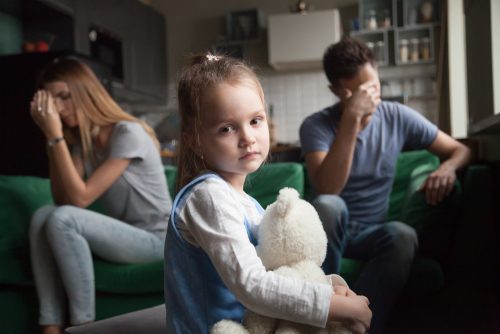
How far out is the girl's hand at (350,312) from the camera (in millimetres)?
687

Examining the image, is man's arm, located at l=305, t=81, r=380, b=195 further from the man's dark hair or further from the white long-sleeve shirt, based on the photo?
the white long-sleeve shirt

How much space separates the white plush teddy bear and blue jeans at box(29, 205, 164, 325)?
3.64ft

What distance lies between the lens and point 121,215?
6.34ft

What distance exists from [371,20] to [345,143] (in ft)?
12.2

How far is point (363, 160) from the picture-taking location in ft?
5.86

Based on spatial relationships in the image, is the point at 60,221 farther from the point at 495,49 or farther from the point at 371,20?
the point at 371,20

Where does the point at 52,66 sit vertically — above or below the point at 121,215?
above

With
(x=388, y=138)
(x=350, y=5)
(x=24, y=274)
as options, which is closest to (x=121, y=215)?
(x=24, y=274)

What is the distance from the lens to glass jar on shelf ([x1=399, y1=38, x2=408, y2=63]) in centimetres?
494

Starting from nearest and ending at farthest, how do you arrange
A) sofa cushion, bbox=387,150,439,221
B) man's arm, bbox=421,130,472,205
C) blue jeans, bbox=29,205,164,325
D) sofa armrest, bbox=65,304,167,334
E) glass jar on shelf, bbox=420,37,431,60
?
sofa armrest, bbox=65,304,167,334
man's arm, bbox=421,130,472,205
blue jeans, bbox=29,205,164,325
sofa cushion, bbox=387,150,439,221
glass jar on shelf, bbox=420,37,431,60

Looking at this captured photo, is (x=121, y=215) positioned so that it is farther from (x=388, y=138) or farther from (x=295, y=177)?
(x=388, y=138)

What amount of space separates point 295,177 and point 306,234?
1.25m

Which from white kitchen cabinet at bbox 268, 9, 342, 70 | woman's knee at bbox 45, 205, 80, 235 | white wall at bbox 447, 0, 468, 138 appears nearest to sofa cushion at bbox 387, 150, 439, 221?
white wall at bbox 447, 0, 468, 138

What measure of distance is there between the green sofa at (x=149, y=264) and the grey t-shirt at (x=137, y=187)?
193 millimetres
